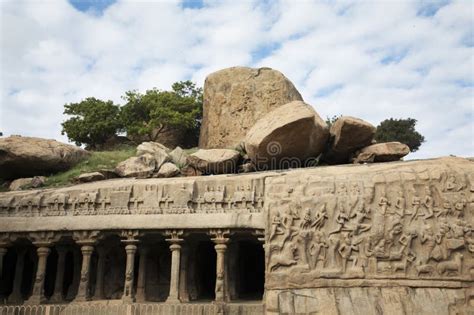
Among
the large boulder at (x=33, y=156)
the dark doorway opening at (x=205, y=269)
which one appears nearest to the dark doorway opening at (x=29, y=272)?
the large boulder at (x=33, y=156)

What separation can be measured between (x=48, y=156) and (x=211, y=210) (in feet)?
23.2

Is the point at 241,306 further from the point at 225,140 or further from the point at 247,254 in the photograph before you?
the point at 225,140

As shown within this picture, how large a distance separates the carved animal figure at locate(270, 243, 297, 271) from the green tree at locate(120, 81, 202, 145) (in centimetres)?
1282

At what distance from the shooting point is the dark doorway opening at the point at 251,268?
16062 mm

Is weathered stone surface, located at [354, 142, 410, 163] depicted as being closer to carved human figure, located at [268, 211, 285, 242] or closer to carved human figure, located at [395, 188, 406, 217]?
carved human figure, located at [395, 188, 406, 217]

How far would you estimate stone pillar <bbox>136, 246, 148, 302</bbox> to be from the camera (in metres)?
14.0

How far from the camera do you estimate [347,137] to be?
612 inches

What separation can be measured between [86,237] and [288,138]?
6.54 meters

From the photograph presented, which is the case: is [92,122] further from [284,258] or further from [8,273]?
[284,258]

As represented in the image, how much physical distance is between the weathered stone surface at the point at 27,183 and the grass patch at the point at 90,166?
218 millimetres

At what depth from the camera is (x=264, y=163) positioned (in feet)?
50.8

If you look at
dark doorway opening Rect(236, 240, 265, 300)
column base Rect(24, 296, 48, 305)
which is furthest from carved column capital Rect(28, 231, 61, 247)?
dark doorway opening Rect(236, 240, 265, 300)

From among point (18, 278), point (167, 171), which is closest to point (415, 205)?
point (167, 171)

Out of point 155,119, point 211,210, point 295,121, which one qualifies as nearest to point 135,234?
point 211,210
